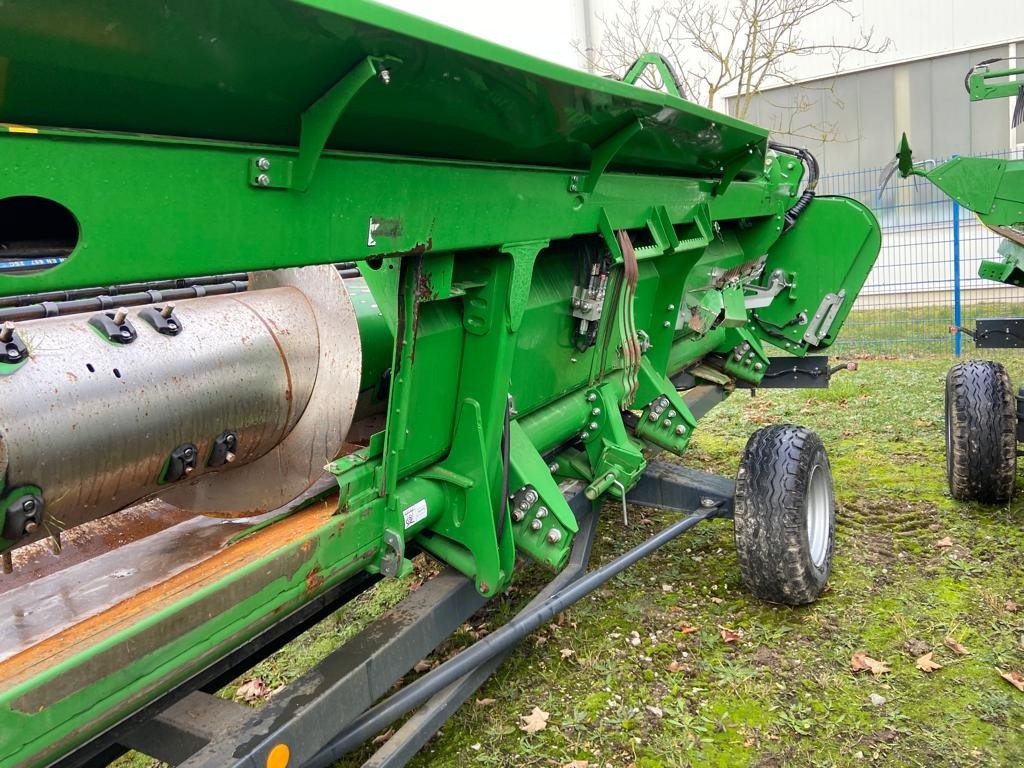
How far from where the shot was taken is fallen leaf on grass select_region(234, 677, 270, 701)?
346 cm

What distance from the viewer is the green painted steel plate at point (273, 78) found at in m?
1.36

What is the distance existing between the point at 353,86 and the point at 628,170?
1.97 meters

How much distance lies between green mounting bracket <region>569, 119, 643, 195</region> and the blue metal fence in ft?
30.4

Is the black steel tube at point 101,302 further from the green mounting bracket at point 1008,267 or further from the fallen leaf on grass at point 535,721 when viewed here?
the green mounting bracket at point 1008,267

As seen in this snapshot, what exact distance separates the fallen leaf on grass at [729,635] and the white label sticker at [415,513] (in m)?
1.67

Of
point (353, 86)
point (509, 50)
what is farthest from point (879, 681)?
point (353, 86)

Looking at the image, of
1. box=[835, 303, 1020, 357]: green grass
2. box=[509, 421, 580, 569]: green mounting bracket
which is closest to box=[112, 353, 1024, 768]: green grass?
box=[509, 421, 580, 569]: green mounting bracket

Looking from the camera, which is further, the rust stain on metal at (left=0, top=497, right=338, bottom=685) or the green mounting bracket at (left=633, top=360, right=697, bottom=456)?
the green mounting bracket at (left=633, top=360, right=697, bottom=456)

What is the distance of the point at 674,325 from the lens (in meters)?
4.34

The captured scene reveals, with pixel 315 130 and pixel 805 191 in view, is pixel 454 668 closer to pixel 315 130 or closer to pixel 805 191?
pixel 315 130

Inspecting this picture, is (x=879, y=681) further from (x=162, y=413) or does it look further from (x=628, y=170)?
(x=162, y=413)

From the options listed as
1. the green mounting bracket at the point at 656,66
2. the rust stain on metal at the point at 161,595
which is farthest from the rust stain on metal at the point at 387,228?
the green mounting bracket at the point at 656,66

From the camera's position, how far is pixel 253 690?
138 inches

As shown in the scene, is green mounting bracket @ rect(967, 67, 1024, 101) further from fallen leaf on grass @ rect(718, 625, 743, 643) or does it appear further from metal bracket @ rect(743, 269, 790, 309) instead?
fallen leaf on grass @ rect(718, 625, 743, 643)
